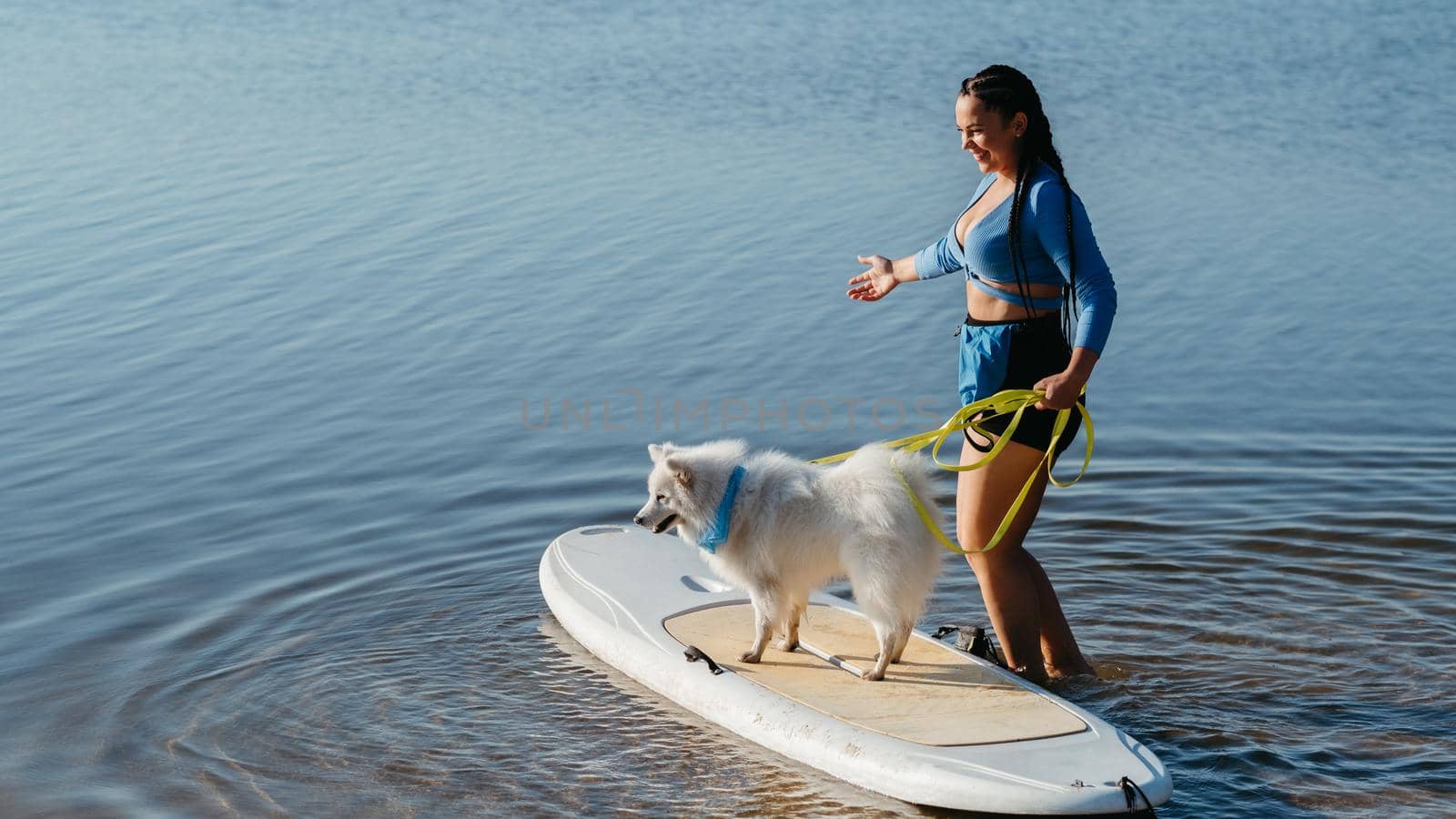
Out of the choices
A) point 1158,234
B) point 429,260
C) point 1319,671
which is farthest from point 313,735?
point 1158,234

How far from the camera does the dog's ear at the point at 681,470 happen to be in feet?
18.2

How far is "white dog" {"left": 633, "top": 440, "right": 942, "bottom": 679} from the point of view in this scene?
213 inches

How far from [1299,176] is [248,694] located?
38.5ft

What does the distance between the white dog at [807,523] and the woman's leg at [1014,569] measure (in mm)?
200

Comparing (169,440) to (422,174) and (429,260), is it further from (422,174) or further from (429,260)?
(422,174)

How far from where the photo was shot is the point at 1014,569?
539cm

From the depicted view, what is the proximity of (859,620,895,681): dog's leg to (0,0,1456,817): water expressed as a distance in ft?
1.90

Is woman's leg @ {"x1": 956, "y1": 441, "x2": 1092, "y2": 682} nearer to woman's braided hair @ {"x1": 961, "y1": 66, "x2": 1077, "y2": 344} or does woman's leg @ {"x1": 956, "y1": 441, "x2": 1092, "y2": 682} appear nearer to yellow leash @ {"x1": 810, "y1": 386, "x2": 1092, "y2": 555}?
yellow leash @ {"x1": 810, "y1": 386, "x2": 1092, "y2": 555}

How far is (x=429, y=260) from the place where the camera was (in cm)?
1278

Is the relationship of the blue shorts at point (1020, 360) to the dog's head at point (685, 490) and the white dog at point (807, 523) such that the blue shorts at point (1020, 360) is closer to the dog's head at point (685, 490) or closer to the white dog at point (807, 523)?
the white dog at point (807, 523)

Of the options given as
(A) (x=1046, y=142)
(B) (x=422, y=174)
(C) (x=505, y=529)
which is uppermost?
(A) (x=1046, y=142)

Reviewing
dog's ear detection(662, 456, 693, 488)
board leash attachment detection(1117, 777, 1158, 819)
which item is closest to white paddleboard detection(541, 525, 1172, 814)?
board leash attachment detection(1117, 777, 1158, 819)

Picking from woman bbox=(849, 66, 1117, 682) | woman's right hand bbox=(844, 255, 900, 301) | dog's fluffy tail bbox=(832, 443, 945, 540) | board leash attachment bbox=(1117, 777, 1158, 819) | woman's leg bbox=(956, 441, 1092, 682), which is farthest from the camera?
woman's right hand bbox=(844, 255, 900, 301)

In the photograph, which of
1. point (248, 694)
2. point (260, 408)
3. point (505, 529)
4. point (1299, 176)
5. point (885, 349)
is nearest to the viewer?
point (248, 694)
